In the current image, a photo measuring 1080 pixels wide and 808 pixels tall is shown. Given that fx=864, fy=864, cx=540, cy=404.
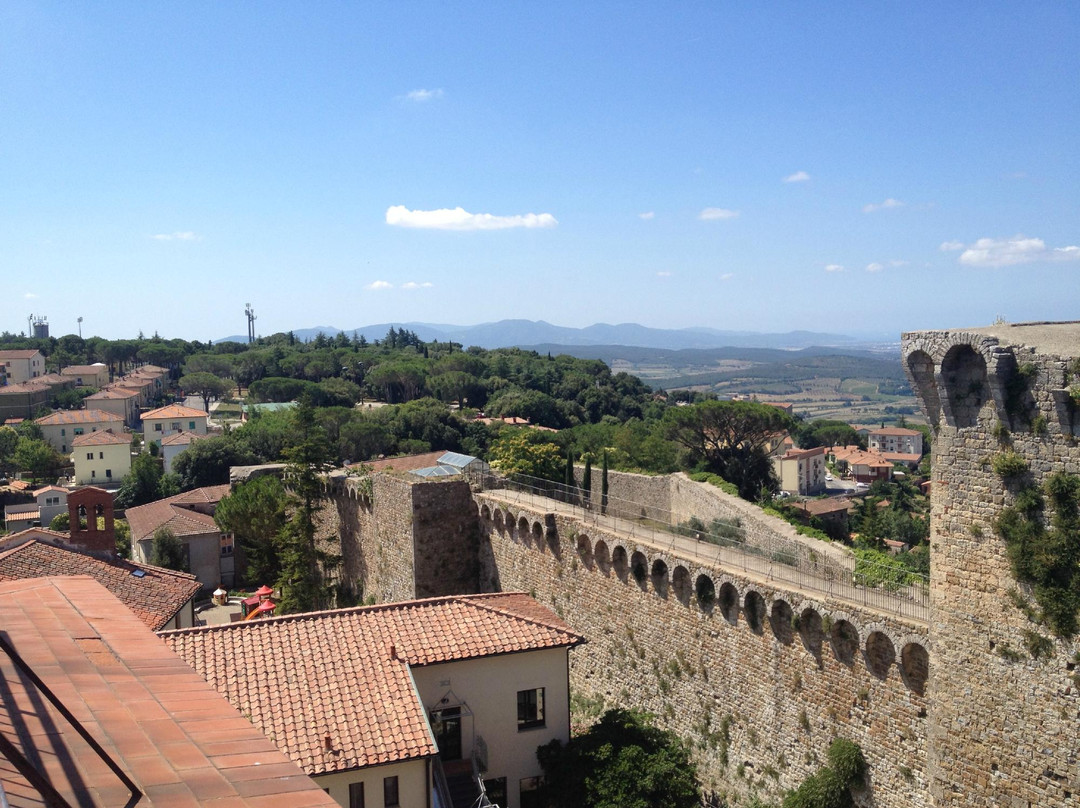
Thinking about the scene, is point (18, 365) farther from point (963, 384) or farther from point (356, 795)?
point (963, 384)

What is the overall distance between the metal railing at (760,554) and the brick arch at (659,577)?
1.21 feet

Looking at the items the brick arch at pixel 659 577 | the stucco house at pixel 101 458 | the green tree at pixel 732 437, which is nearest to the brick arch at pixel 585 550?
the brick arch at pixel 659 577

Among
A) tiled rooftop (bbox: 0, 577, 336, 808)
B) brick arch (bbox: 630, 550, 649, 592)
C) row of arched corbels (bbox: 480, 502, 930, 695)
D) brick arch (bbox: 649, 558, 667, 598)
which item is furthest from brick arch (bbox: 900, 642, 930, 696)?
tiled rooftop (bbox: 0, 577, 336, 808)

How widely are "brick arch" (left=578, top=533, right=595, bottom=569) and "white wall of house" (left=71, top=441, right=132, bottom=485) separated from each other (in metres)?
63.6

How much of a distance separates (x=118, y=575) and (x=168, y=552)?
18791mm

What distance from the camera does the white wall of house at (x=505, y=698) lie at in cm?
1661

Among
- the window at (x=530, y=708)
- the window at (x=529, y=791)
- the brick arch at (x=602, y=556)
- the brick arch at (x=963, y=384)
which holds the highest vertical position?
the brick arch at (x=963, y=384)

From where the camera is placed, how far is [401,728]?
46.6ft

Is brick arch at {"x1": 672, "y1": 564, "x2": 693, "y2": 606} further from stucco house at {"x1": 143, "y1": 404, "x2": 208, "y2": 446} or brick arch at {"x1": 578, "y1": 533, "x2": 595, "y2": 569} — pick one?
stucco house at {"x1": 143, "y1": 404, "x2": 208, "y2": 446}

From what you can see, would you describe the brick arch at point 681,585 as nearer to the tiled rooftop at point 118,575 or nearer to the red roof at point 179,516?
the tiled rooftop at point 118,575

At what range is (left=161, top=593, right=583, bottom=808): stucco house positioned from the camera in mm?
13781

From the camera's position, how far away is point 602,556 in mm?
21578

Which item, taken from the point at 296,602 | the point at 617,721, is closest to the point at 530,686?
the point at 617,721

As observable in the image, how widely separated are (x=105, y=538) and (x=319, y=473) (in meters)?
9.08
